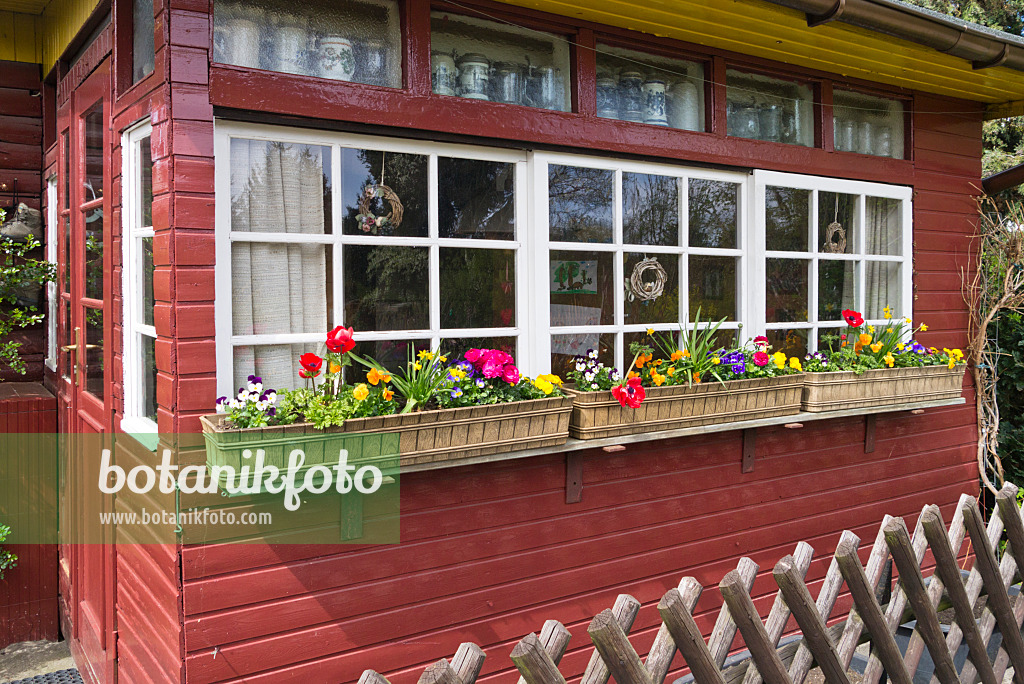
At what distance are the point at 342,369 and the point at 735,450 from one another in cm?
197

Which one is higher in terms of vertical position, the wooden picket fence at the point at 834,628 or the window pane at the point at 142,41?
the window pane at the point at 142,41

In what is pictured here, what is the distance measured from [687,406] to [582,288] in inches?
26.1

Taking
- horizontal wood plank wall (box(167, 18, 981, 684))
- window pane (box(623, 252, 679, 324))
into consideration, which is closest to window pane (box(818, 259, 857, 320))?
horizontal wood plank wall (box(167, 18, 981, 684))

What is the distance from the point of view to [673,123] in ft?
11.7

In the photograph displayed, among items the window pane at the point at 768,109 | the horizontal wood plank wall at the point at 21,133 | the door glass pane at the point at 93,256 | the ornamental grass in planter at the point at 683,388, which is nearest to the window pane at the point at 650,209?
the ornamental grass in planter at the point at 683,388

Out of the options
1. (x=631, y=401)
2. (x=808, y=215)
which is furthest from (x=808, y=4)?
(x=631, y=401)

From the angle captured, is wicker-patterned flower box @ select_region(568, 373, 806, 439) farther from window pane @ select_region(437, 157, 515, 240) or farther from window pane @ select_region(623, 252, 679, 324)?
window pane @ select_region(437, 157, 515, 240)

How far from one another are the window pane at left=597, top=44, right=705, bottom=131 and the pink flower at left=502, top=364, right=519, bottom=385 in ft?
4.18

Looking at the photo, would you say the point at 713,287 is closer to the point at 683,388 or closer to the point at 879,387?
the point at 683,388

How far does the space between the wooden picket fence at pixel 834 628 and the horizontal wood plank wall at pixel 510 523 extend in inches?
38.6

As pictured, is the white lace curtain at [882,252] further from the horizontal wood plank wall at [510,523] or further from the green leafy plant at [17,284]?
the green leafy plant at [17,284]

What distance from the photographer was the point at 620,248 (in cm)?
333

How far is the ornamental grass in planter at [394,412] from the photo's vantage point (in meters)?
2.36

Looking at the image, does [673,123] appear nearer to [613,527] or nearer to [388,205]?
[388,205]
